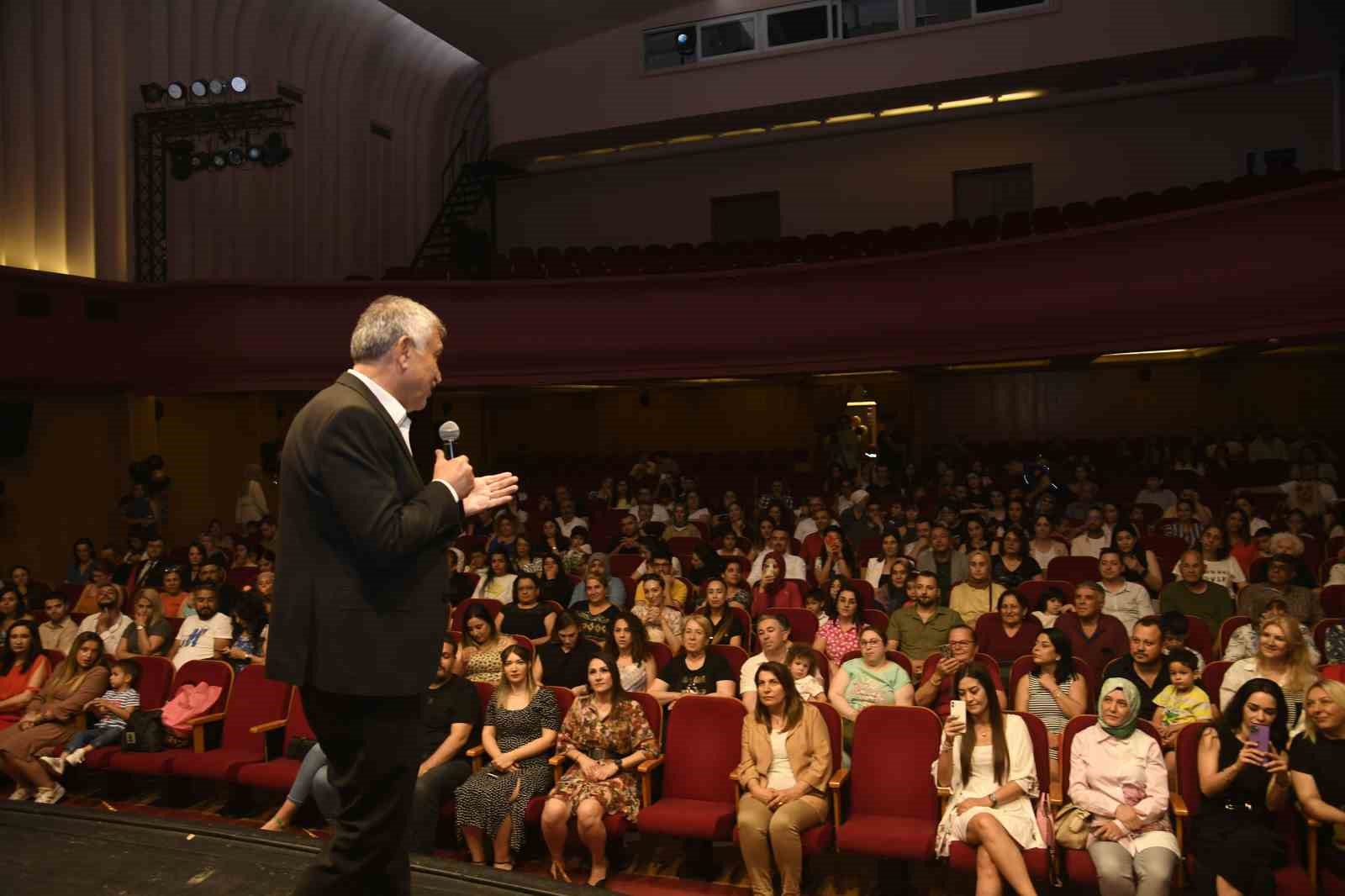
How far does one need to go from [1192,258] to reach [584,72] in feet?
30.8

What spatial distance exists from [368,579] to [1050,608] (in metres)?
5.07

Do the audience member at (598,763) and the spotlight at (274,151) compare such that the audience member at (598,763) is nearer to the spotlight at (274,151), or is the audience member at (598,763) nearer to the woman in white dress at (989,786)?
the woman in white dress at (989,786)

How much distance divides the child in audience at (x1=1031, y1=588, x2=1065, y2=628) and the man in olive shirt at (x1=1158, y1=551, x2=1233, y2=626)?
0.68 meters

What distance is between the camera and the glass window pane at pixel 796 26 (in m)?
14.0

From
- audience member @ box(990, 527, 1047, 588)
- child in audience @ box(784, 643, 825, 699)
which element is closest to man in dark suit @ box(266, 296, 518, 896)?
child in audience @ box(784, 643, 825, 699)

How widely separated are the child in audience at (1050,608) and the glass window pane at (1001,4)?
9.35m

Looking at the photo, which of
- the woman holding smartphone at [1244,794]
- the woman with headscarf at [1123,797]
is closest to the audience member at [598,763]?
the woman with headscarf at [1123,797]

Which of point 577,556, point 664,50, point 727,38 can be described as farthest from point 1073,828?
point 664,50

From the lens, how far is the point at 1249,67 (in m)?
13.6

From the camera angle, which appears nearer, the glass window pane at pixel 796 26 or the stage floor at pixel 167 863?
the stage floor at pixel 167 863

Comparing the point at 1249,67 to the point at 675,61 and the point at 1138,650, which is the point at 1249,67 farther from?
the point at 1138,650

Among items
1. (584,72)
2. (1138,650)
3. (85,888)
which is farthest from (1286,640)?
(584,72)

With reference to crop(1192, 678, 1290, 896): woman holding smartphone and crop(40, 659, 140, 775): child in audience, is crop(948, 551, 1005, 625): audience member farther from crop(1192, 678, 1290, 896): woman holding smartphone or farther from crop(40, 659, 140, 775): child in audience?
crop(40, 659, 140, 775): child in audience

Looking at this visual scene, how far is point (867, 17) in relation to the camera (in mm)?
13766
